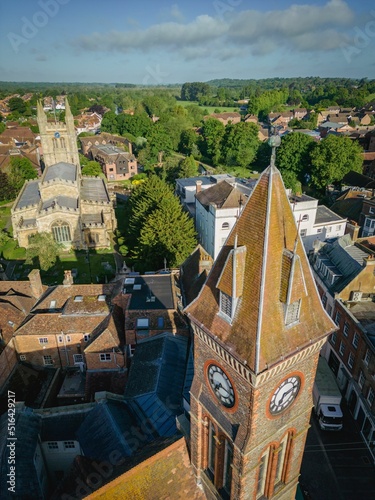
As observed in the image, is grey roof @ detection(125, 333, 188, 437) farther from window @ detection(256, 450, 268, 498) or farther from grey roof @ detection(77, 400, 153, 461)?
window @ detection(256, 450, 268, 498)

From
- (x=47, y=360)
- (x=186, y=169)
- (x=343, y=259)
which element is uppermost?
(x=186, y=169)

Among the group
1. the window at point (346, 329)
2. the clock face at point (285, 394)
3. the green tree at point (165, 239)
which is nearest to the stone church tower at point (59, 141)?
the green tree at point (165, 239)

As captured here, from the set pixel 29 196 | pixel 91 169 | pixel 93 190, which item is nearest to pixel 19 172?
pixel 91 169

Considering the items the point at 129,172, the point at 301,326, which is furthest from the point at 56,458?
the point at 129,172

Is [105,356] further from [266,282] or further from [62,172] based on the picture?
[62,172]

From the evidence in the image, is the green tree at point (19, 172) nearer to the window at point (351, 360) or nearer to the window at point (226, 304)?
the window at point (351, 360)

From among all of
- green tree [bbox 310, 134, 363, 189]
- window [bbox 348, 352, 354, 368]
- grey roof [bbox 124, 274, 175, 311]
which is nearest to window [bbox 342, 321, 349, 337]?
window [bbox 348, 352, 354, 368]
